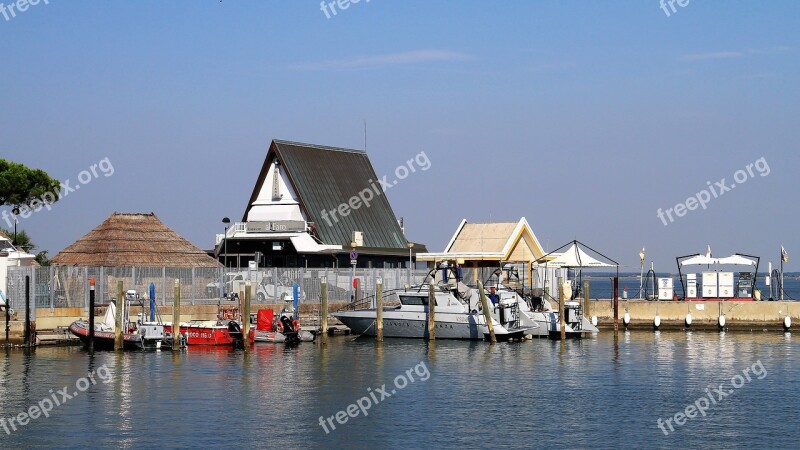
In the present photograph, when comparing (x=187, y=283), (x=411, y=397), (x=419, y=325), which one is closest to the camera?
(x=411, y=397)

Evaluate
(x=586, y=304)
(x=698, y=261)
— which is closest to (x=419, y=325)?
(x=586, y=304)

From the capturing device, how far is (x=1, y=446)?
110ft

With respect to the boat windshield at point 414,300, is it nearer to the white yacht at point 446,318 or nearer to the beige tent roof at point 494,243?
the white yacht at point 446,318

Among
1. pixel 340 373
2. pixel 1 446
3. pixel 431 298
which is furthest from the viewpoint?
pixel 431 298

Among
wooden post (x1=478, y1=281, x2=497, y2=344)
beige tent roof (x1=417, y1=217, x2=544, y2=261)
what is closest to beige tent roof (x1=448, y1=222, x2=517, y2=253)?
beige tent roof (x1=417, y1=217, x2=544, y2=261)

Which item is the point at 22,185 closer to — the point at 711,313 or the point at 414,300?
the point at 414,300

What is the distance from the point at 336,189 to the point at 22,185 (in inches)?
908

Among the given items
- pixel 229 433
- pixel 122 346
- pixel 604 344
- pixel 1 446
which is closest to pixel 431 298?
pixel 604 344

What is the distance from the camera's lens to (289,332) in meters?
60.9

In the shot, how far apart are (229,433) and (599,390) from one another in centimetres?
1629

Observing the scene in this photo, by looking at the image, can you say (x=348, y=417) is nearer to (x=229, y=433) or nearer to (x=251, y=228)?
(x=229, y=433)

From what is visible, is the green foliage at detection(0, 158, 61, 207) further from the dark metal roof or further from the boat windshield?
the boat windshield

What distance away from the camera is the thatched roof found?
7319 cm

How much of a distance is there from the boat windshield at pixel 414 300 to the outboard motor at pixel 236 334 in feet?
32.6
